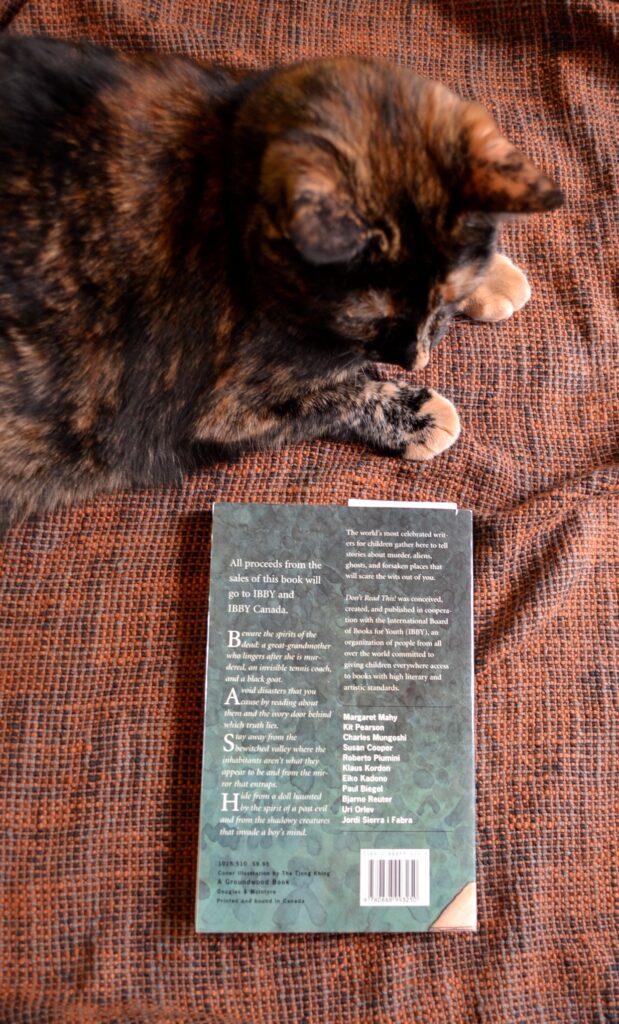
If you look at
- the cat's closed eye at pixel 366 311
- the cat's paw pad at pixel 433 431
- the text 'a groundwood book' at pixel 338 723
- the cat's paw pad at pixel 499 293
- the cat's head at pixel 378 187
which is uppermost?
the cat's head at pixel 378 187

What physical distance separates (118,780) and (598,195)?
1016 millimetres

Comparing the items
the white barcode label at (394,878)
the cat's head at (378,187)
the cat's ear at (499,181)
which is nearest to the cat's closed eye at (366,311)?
the cat's head at (378,187)

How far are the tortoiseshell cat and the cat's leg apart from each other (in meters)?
0.06

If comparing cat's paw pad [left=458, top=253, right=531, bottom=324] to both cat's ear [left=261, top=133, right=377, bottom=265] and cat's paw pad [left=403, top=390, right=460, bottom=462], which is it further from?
cat's ear [left=261, top=133, right=377, bottom=265]

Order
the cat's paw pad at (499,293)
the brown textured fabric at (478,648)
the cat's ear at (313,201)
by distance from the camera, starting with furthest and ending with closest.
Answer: the cat's paw pad at (499,293), the brown textured fabric at (478,648), the cat's ear at (313,201)

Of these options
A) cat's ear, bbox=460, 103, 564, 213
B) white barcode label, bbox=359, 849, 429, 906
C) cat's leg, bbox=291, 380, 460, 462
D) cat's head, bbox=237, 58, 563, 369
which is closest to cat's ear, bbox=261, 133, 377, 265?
cat's head, bbox=237, 58, 563, 369

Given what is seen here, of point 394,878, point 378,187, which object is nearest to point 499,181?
point 378,187

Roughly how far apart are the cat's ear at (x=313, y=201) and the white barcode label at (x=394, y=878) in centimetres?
69

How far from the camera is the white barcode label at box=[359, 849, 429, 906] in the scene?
0.95 m

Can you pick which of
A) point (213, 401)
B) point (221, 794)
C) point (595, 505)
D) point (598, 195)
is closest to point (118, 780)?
point (221, 794)

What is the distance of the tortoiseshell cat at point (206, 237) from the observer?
30.0 inches

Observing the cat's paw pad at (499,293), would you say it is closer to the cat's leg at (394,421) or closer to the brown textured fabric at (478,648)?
the brown textured fabric at (478,648)

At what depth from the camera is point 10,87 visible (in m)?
0.84

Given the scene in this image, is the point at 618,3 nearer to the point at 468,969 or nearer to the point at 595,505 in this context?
the point at 595,505
